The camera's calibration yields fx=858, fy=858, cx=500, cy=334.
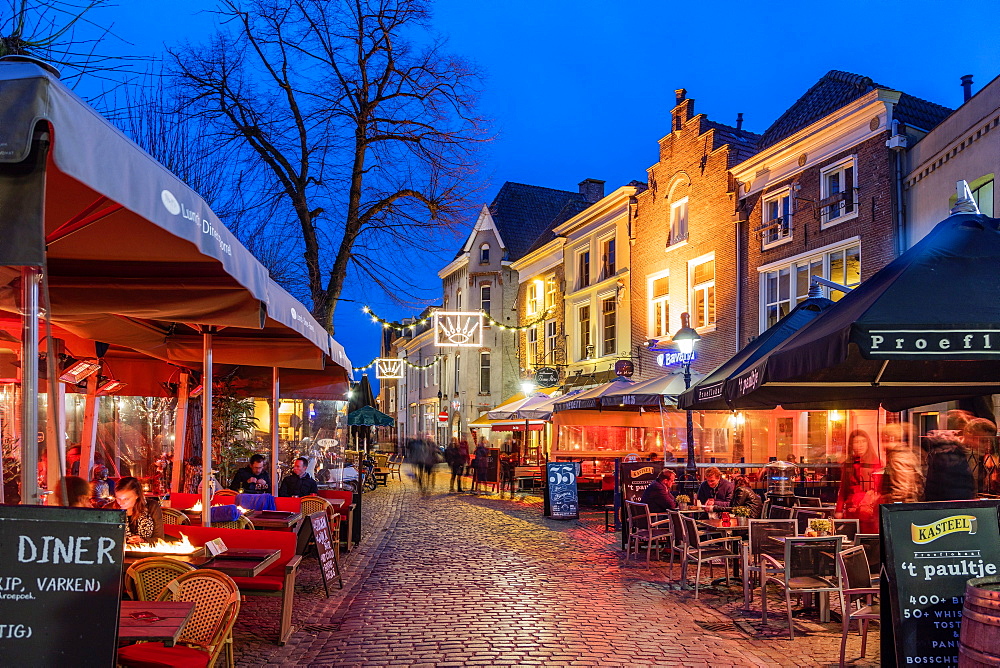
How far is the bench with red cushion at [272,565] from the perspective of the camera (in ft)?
24.2

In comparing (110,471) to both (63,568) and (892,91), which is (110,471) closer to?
(63,568)

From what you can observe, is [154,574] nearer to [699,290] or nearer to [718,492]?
[718,492]

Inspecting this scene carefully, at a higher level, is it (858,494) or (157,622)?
(157,622)

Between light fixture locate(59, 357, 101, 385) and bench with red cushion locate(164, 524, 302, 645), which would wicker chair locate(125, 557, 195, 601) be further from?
light fixture locate(59, 357, 101, 385)

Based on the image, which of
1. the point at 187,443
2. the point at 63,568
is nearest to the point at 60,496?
the point at 63,568

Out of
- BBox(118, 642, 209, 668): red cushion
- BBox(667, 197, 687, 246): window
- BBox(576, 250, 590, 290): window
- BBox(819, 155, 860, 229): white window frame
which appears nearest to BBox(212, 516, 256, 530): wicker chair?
BBox(118, 642, 209, 668): red cushion

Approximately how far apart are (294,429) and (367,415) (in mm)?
3125

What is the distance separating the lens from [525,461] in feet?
99.2

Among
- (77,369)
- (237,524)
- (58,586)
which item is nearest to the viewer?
(58,586)

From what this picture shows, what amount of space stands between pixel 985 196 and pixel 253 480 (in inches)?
475

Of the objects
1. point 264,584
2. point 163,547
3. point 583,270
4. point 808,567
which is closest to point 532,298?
point 583,270

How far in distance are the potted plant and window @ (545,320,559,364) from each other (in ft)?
76.1

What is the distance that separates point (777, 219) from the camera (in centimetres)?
2095

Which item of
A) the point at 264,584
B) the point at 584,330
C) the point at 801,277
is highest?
the point at 801,277
